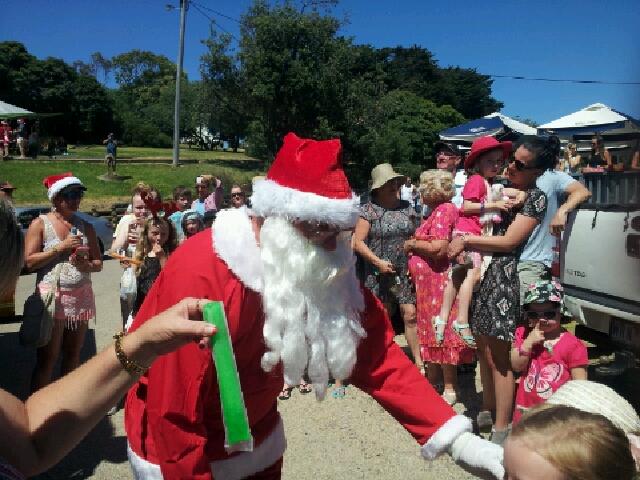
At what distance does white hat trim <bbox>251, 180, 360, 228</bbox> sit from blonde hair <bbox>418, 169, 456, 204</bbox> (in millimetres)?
2394

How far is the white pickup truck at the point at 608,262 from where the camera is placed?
4.46 metres

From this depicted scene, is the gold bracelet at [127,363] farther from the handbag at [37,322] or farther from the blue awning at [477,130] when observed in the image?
the blue awning at [477,130]

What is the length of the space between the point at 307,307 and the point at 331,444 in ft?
6.99

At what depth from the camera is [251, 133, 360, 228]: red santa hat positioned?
2381mm

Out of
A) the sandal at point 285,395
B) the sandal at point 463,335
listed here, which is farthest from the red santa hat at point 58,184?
the sandal at point 463,335

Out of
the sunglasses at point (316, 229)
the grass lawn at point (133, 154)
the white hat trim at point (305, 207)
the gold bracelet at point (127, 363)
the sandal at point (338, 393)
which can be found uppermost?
the grass lawn at point (133, 154)

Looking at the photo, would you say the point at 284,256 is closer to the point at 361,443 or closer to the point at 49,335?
the point at 361,443

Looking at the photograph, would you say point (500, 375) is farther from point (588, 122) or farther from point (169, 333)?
point (588, 122)

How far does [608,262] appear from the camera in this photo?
4688 millimetres

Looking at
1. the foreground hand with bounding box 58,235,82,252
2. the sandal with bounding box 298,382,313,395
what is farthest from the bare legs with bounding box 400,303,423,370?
the foreground hand with bounding box 58,235,82,252

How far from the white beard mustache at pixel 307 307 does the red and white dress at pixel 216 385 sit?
64 millimetres

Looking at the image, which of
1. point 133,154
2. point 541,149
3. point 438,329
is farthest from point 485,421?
point 133,154

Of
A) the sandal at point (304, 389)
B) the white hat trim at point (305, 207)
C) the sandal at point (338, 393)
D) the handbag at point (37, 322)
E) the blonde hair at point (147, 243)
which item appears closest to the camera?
the white hat trim at point (305, 207)

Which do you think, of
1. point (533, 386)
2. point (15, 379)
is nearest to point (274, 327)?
point (533, 386)
